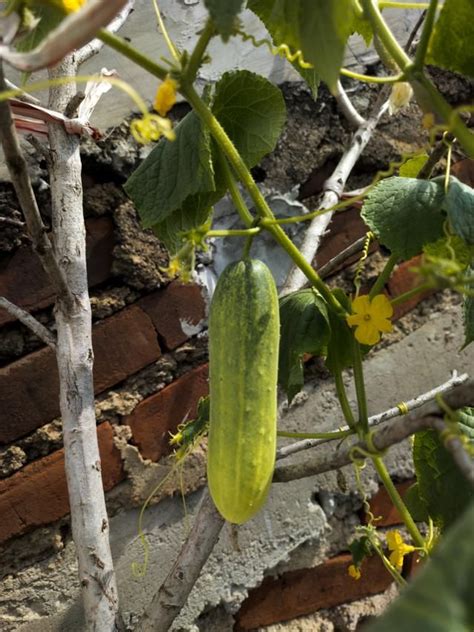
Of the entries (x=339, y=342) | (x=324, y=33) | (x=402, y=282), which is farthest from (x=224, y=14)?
(x=402, y=282)

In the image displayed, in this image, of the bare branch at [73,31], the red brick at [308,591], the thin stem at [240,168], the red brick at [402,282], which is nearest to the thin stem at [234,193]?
the thin stem at [240,168]

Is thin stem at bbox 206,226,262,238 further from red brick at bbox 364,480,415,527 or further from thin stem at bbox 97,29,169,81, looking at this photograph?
red brick at bbox 364,480,415,527

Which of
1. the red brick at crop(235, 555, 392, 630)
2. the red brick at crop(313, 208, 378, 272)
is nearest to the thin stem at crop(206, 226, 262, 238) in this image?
the red brick at crop(313, 208, 378, 272)

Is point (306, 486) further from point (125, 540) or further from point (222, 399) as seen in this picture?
point (222, 399)

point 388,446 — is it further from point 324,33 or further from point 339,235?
point 339,235

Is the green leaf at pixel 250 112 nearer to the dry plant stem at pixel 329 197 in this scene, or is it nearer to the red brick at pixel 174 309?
the dry plant stem at pixel 329 197
